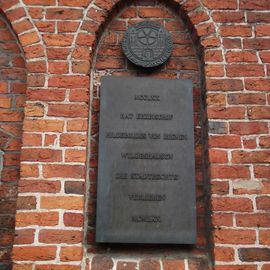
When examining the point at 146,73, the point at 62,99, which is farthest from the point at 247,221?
the point at 62,99

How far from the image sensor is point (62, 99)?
119 inches

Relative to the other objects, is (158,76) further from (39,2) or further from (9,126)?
(9,126)

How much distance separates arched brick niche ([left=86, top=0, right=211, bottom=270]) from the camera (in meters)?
2.88

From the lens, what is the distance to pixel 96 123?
3154mm

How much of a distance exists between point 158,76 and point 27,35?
101 cm

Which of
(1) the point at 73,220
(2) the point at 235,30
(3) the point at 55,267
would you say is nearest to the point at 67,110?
(1) the point at 73,220

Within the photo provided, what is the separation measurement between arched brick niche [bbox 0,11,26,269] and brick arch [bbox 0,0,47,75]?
130 mm

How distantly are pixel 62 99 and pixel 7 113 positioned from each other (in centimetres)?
44

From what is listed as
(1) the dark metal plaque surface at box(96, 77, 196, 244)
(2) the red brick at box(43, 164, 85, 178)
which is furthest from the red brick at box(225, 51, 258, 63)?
(2) the red brick at box(43, 164, 85, 178)

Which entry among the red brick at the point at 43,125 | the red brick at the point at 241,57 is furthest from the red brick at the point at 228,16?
the red brick at the point at 43,125

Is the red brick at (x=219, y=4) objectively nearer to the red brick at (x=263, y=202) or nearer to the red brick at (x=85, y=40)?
the red brick at (x=85, y=40)

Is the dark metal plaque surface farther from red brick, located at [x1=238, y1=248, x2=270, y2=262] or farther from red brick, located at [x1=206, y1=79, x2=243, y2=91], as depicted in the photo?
red brick, located at [x1=238, y1=248, x2=270, y2=262]

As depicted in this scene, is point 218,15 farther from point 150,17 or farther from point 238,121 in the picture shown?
point 238,121

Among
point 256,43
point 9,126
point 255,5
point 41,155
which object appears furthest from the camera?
point 255,5
